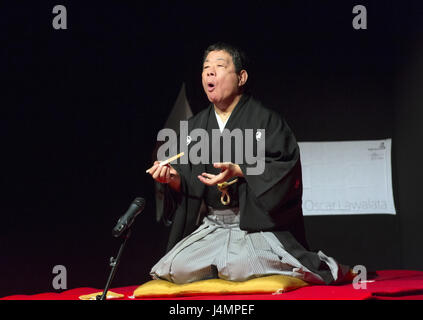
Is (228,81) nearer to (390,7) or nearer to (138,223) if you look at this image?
(138,223)

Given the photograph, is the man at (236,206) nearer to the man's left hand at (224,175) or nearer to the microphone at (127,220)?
the man's left hand at (224,175)

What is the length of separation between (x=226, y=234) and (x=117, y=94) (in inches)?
56.3

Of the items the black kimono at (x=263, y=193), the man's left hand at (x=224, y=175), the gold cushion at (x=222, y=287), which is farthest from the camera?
the black kimono at (x=263, y=193)

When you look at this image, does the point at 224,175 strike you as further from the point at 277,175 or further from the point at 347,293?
the point at 347,293

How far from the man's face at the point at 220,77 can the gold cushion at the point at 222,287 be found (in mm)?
1014

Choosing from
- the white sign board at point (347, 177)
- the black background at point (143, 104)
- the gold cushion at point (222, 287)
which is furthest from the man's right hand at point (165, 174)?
the white sign board at point (347, 177)

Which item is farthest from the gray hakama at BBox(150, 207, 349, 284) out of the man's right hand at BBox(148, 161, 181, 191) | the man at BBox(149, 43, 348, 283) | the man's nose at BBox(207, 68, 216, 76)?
the man's nose at BBox(207, 68, 216, 76)

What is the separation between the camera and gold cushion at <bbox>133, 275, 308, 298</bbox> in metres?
2.65

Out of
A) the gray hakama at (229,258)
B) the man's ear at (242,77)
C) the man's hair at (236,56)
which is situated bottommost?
the gray hakama at (229,258)

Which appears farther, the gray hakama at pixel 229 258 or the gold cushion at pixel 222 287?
the gray hakama at pixel 229 258

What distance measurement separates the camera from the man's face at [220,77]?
3.13 m

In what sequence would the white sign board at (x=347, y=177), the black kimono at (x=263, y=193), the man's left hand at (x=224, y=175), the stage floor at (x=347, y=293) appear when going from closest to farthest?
the stage floor at (x=347, y=293) → the man's left hand at (x=224, y=175) → the black kimono at (x=263, y=193) → the white sign board at (x=347, y=177)

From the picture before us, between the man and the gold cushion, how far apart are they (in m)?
0.07

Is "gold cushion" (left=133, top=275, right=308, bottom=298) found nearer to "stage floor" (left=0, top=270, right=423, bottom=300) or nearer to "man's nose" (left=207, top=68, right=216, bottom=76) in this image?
"stage floor" (left=0, top=270, right=423, bottom=300)
